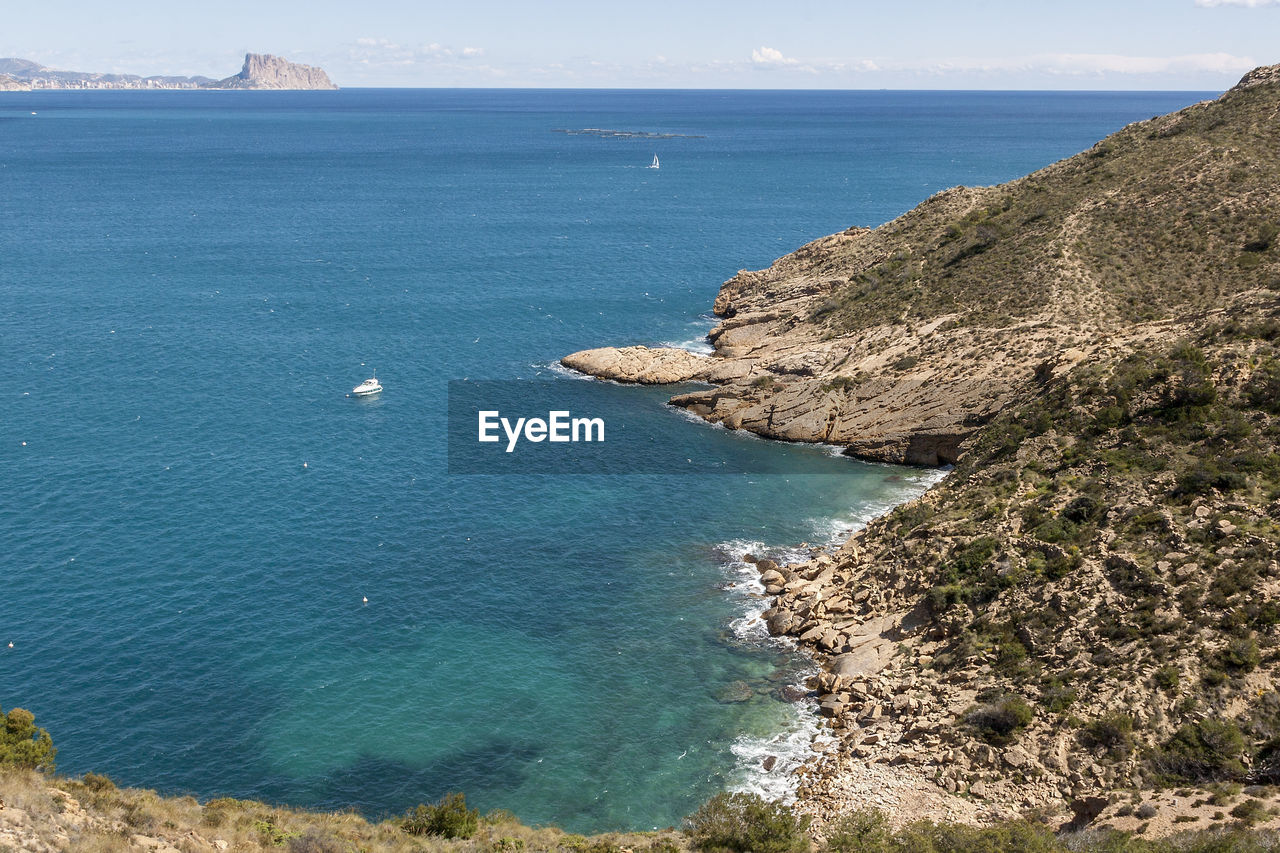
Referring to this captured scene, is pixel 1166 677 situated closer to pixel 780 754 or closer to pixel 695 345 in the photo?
pixel 780 754

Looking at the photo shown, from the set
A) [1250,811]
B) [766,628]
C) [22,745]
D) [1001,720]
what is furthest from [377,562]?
[1250,811]

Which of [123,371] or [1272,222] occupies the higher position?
[1272,222]

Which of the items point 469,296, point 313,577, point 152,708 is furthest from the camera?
point 469,296

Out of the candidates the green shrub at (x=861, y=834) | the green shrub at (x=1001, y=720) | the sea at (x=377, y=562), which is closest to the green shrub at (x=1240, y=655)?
the green shrub at (x=1001, y=720)

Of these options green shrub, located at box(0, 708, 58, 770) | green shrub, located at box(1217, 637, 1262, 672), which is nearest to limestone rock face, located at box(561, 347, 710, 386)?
green shrub, located at box(1217, 637, 1262, 672)

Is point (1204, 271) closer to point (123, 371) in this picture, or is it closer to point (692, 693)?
point (692, 693)

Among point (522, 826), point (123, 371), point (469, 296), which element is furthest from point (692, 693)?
point (469, 296)

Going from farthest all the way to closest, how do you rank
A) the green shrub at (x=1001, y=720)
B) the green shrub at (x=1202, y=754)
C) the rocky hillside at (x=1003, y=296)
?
the rocky hillside at (x=1003, y=296) < the green shrub at (x=1001, y=720) < the green shrub at (x=1202, y=754)

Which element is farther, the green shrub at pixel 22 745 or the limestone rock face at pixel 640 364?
the limestone rock face at pixel 640 364

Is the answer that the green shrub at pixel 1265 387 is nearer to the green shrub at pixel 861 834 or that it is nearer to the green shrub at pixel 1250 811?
the green shrub at pixel 1250 811
